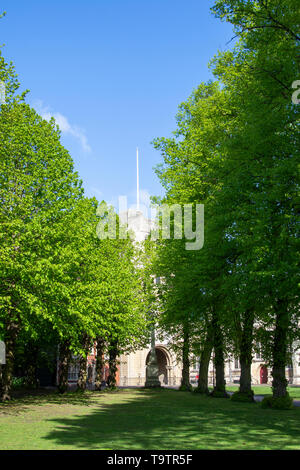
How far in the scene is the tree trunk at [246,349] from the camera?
1017 inches

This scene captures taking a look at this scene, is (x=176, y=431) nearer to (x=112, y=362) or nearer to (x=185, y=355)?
(x=185, y=355)

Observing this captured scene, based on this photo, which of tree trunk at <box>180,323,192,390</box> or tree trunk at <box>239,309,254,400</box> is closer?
tree trunk at <box>239,309,254,400</box>

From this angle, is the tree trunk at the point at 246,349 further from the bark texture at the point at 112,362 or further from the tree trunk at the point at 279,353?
the bark texture at the point at 112,362

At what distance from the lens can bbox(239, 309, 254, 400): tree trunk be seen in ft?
84.8

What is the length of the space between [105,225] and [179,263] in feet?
38.7

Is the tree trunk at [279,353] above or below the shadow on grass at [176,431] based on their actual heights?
above

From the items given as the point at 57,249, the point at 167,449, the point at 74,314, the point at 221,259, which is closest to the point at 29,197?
the point at 57,249

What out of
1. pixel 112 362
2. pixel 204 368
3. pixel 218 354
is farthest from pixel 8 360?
pixel 112 362

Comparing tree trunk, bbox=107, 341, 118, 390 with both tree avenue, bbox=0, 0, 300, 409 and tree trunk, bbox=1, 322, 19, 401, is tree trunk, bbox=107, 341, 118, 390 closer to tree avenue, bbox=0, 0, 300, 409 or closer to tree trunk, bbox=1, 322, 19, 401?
tree avenue, bbox=0, 0, 300, 409

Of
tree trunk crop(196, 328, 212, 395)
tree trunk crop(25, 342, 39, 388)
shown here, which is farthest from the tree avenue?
tree trunk crop(25, 342, 39, 388)

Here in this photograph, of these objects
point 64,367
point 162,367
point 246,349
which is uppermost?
point 246,349

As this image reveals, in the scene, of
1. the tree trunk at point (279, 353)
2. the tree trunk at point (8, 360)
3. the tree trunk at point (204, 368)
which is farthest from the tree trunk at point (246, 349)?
the tree trunk at point (8, 360)

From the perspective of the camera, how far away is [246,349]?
27.5 m
